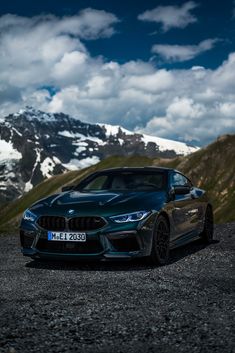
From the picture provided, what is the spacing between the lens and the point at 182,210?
37.7ft

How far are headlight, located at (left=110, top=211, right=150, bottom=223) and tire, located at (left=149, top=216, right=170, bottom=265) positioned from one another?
0.43m

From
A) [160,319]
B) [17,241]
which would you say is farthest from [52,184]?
[160,319]

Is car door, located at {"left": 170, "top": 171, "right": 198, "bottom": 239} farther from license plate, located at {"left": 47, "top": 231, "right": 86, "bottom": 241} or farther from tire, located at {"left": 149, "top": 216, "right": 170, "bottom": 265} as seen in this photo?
license plate, located at {"left": 47, "top": 231, "right": 86, "bottom": 241}

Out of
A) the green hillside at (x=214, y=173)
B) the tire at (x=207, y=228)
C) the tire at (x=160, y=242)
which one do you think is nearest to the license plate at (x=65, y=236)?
the tire at (x=160, y=242)

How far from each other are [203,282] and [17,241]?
8.24 metres

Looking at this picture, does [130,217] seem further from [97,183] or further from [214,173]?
[214,173]

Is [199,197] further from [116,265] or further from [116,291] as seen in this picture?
[116,291]

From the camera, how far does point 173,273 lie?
946cm

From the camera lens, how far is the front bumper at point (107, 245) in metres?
9.45

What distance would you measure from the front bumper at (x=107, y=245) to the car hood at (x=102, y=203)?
338 millimetres

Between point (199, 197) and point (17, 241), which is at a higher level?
point (199, 197)

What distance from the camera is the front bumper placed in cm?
945

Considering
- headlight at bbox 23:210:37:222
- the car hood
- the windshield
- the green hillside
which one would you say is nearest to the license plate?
the car hood

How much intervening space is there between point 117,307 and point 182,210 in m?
5.01
